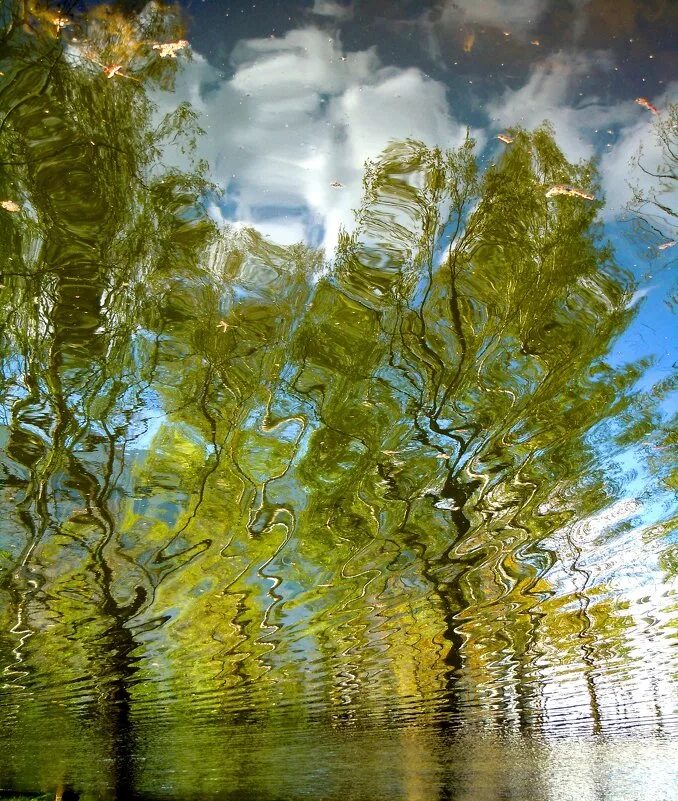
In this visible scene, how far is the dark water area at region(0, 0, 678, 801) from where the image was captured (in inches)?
116

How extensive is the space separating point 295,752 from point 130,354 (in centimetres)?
1549

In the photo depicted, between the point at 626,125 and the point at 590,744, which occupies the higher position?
the point at 626,125

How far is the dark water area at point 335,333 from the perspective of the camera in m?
2.94

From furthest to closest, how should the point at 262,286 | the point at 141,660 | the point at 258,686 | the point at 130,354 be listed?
the point at 258,686, the point at 141,660, the point at 130,354, the point at 262,286

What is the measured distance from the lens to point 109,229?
3598 millimetres

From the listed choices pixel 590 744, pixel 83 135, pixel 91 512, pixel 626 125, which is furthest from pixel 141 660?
pixel 590 744

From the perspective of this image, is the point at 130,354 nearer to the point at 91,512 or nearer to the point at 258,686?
the point at 91,512

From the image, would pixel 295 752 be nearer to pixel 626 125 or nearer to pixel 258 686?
pixel 258 686

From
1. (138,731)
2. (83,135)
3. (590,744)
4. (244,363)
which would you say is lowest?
(590,744)

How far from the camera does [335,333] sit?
14.4ft

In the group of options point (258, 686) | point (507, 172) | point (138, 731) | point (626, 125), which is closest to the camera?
point (626, 125)

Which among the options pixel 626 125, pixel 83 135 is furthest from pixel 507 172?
pixel 83 135

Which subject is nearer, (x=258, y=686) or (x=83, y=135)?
(x=83, y=135)

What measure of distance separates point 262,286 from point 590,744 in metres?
17.1
